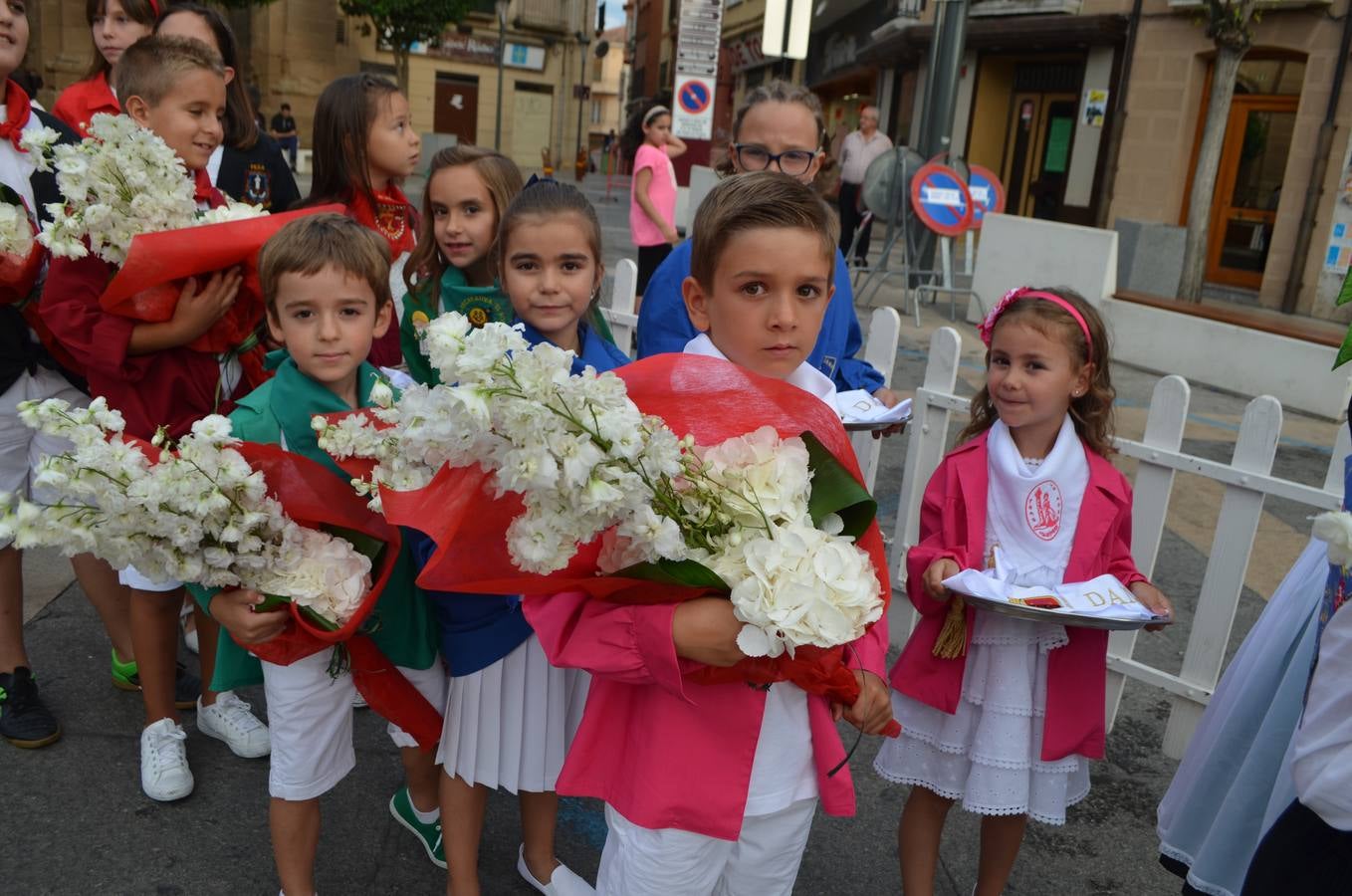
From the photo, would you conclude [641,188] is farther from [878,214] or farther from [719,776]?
[719,776]

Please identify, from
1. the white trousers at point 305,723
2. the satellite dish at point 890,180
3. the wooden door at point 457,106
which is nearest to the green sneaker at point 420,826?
the white trousers at point 305,723

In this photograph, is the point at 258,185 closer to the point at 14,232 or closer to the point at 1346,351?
the point at 14,232

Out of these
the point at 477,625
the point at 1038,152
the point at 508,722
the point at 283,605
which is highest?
the point at 1038,152

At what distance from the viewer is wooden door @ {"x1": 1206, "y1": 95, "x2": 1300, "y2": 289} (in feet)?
49.3

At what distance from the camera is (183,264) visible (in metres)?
2.50

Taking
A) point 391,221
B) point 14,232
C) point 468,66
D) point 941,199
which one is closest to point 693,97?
point 941,199

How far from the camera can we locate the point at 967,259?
12.9 metres

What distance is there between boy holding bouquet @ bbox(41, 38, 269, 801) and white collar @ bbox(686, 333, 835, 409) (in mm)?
1396

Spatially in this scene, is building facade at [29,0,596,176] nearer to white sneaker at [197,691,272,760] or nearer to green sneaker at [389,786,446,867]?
white sneaker at [197,691,272,760]

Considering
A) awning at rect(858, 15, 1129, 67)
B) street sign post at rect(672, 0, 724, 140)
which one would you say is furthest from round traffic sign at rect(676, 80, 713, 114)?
awning at rect(858, 15, 1129, 67)

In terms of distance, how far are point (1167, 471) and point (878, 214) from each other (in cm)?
825

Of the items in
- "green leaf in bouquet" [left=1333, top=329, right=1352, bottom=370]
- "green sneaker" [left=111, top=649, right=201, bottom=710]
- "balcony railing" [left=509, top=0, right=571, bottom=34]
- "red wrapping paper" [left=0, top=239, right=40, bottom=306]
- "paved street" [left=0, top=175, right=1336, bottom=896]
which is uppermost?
"balcony railing" [left=509, top=0, right=571, bottom=34]

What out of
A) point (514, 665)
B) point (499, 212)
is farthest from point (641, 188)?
point (514, 665)

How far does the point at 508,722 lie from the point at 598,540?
92 centimetres
